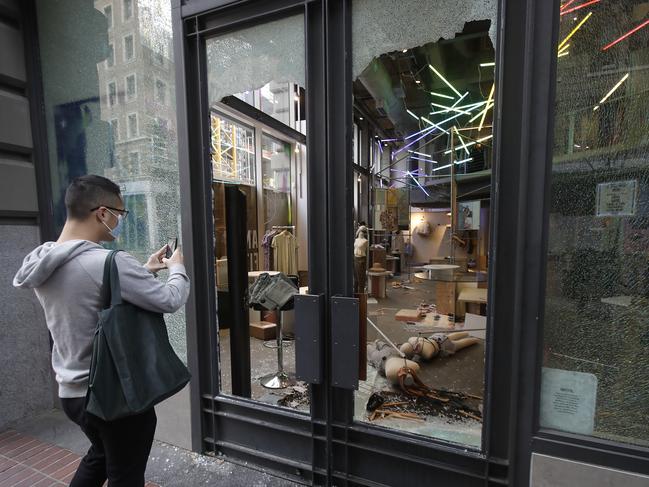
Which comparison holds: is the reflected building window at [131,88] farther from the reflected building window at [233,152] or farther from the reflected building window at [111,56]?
the reflected building window at [233,152]

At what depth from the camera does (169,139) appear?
2865mm

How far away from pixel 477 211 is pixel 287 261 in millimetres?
3998

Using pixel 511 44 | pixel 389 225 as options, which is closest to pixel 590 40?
pixel 511 44

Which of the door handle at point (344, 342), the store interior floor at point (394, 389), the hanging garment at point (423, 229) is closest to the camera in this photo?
the door handle at point (344, 342)

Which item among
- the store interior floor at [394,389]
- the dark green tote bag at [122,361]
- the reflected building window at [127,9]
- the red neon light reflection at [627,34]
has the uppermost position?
the reflected building window at [127,9]

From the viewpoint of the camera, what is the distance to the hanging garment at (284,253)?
573 centimetres

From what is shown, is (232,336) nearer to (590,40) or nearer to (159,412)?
(159,412)

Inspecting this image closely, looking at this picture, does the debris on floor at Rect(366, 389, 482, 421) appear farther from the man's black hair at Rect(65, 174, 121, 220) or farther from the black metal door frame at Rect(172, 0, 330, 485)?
the man's black hair at Rect(65, 174, 121, 220)

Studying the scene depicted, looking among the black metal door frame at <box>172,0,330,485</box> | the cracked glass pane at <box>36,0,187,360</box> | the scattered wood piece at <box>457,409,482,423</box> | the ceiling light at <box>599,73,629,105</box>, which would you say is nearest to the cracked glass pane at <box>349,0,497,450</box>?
the scattered wood piece at <box>457,409,482,423</box>

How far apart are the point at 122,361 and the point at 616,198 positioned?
8.33 ft

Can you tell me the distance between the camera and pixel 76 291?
1558 mm

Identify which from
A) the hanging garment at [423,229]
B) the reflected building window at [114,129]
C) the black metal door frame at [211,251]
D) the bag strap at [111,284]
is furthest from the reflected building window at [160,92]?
the hanging garment at [423,229]

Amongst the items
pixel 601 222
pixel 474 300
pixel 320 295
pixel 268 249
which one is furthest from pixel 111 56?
pixel 474 300

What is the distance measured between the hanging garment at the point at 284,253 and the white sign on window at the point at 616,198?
14.6 feet
